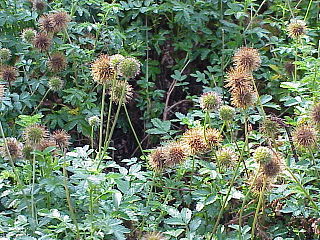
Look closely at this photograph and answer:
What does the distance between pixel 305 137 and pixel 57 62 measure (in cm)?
132

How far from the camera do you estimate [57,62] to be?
292cm

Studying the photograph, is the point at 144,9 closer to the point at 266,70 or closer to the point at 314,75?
the point at 266,70

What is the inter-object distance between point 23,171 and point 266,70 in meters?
1.72

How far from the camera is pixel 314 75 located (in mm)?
2447

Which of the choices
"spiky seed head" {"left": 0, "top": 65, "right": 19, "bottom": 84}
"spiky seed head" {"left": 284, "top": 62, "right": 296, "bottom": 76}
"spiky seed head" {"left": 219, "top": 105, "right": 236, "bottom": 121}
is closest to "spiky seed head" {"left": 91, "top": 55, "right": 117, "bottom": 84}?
"spiky seed head" {"left": 219, "top": 105, "right": 236, "bottom": 121}

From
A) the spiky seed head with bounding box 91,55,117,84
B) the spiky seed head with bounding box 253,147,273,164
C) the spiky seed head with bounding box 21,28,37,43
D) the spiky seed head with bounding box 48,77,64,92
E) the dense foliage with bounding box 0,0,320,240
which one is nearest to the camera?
the spiky seed head with bounding box 253,147,273,164

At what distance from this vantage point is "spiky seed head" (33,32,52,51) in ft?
9.32

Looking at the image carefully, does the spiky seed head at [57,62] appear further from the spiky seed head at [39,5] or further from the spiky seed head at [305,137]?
the spiky seed head at [305,137]

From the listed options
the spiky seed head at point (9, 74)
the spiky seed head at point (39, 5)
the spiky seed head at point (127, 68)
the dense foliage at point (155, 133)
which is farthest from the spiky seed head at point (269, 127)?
the spiky seed head at point (39, 5)

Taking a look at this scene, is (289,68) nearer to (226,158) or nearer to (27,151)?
(226,158)

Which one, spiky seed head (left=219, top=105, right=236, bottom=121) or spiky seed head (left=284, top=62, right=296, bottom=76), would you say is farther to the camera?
spiky seed head (left=284, top=62, right=296, bottom=76)

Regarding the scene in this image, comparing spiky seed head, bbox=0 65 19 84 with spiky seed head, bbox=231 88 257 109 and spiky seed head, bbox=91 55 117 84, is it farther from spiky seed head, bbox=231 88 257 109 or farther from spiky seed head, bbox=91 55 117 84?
spiky seed head, bbox=231 88 257 109

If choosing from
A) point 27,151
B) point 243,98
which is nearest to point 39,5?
point 27,151

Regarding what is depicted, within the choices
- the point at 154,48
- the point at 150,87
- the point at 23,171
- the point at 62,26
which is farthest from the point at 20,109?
the point at 154,48
